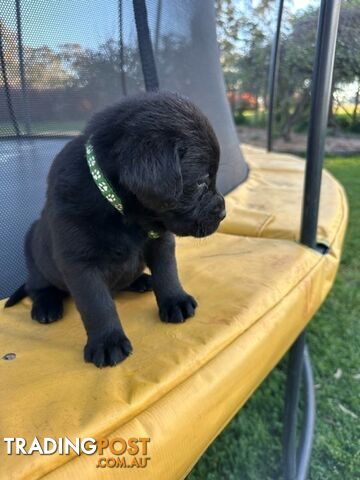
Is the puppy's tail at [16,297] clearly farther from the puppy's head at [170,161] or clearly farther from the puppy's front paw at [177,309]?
the puppy's head at [170,161]

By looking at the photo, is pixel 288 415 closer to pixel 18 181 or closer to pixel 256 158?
pixel 18 181

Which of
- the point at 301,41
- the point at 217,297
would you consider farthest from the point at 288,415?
the point at 301,41

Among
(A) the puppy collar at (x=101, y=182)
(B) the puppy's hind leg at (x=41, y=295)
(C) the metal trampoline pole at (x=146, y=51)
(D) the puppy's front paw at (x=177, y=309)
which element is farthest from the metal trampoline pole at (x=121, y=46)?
(D) the puppy's front paw at (x=177, y=309)

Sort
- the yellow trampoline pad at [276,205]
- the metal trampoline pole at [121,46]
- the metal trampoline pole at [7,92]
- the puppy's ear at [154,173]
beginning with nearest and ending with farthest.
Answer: the puppy's ear at [154,173] → the metal trampoline pole at [7,92] → the yellow trampoline pad at [276,205] → the metal trampoline pole at [121,46]

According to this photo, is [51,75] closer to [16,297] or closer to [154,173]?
[16,297]

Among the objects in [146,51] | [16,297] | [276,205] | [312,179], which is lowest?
[16,297]

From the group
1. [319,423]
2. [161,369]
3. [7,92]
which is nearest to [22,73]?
[7,92]
